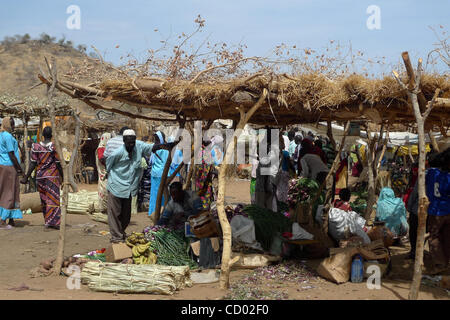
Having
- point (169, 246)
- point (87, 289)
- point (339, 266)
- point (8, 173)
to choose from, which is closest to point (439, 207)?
point (339, 266)

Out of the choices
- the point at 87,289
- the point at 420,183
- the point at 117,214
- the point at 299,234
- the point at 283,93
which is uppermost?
the point at 283,93

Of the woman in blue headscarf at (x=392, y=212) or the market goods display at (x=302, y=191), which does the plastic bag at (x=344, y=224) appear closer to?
the woman in blue headscarf at (x=392, y=212)

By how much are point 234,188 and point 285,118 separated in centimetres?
1101

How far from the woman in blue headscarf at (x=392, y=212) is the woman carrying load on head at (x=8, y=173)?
7127 mm

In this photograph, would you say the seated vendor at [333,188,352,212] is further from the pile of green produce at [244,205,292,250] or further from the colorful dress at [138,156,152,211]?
the colorful dress at [138,156,152,211]

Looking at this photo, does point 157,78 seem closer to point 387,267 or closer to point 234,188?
point 387,267

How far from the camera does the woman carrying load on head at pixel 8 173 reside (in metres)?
9.68

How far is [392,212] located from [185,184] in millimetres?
4084

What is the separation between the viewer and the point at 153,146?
26.8ft

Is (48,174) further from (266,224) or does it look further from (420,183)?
(420,183)

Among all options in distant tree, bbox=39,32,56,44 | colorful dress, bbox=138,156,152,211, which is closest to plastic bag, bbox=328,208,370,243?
colorful dress, bbox=138,156,152,211

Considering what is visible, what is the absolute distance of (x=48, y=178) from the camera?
32.0 feet

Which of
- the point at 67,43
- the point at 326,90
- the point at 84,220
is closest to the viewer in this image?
the point at 326,90
